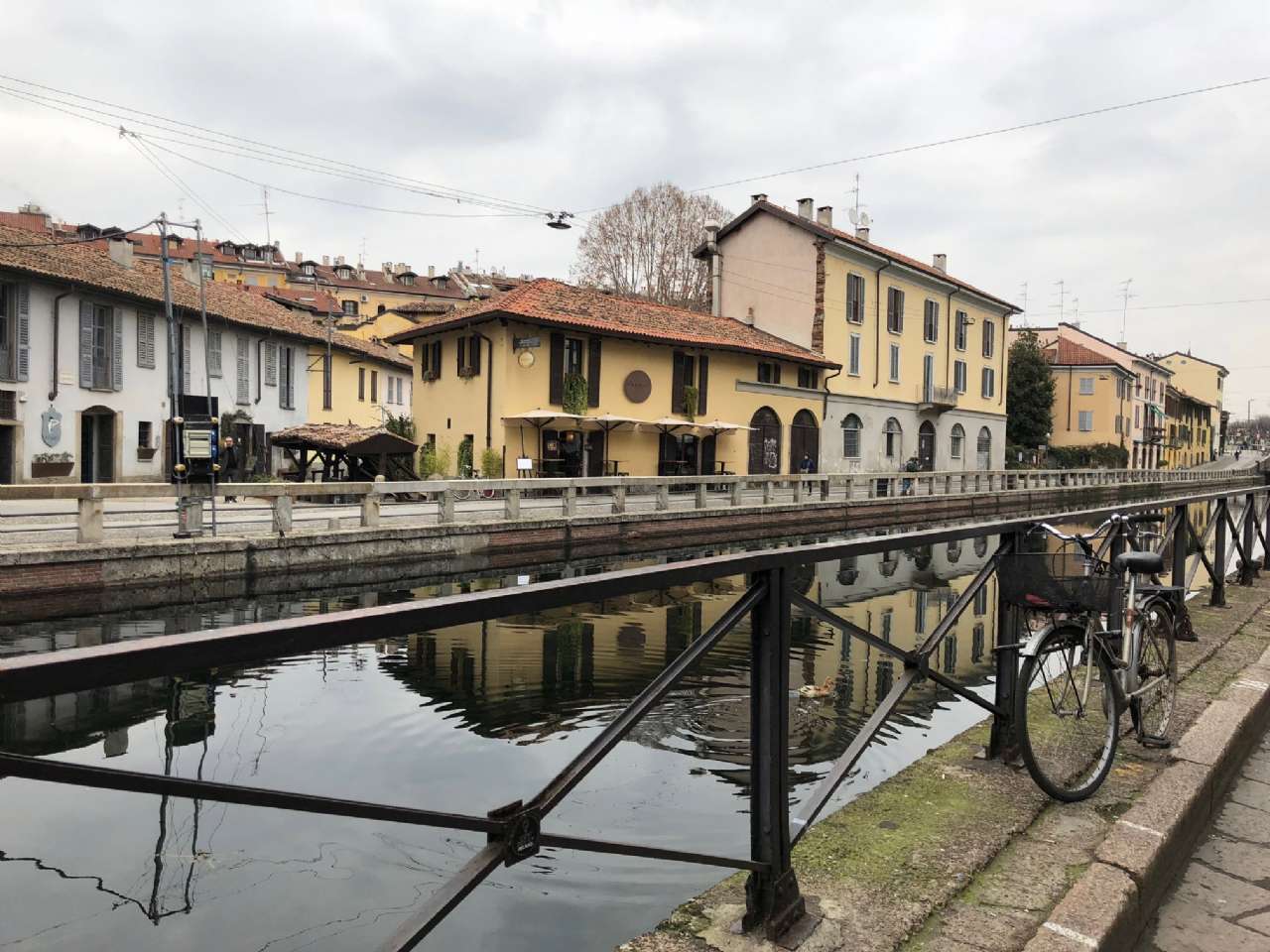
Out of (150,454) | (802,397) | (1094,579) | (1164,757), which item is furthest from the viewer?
(802,397)

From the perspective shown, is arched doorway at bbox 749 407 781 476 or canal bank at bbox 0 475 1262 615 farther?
arched doorway at bbox 749 407 781 476

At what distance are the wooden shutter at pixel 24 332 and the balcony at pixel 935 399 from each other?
33.1m

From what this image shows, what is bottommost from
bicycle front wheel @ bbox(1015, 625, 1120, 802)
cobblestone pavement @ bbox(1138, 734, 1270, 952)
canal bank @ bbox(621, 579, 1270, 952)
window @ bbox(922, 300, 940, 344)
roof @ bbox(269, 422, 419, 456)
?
cobblestone pavement @ bbox(1138, 734, 1270, 952)

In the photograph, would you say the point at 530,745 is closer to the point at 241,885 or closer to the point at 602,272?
the point at 241,885

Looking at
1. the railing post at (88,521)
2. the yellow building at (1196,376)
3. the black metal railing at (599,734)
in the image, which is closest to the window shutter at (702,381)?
the railing post at (88,521)

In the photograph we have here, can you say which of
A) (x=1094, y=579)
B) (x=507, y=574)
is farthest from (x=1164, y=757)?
(x=507, y=574)

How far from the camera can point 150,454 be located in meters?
27.2

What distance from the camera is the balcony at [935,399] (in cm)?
3956

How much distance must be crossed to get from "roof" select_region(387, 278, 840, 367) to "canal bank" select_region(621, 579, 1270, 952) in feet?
75.4

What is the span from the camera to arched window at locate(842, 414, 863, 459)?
35.7 meters

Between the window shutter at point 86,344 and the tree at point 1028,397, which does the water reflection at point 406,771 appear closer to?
the window shutter at point 86,344

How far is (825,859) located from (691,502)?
832 inches

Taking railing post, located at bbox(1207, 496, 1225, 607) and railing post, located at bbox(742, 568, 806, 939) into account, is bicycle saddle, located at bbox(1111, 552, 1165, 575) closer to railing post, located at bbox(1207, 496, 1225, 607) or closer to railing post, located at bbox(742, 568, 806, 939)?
railing post, located at bbox(742, 568, 806, 939)

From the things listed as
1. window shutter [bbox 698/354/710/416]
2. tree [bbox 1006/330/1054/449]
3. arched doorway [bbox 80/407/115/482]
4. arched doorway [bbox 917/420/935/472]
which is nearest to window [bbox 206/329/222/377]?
arched doorway [bbox 80/407/115/482]
